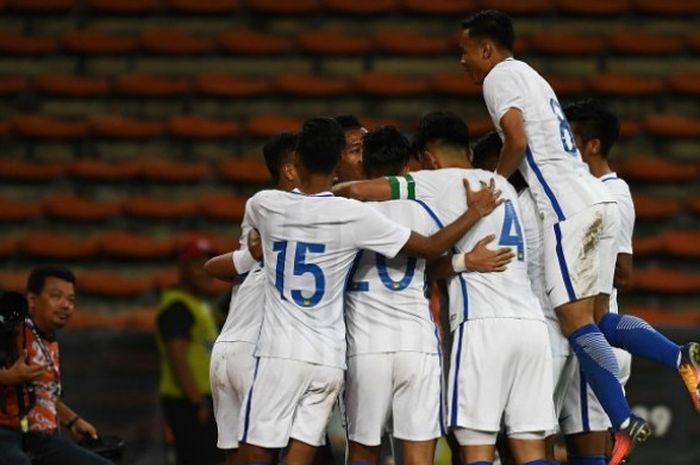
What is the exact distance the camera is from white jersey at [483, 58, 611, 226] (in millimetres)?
6426

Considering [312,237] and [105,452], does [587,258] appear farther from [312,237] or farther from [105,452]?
[105,452]

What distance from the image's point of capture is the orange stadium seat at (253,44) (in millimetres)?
12328

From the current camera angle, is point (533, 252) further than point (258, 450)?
Yes

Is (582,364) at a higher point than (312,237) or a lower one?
lower

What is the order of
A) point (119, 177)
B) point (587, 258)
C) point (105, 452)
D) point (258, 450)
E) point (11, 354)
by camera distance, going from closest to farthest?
1. point (258, 450)
2. point (587, 258)
3. point (11, 354)
4. point (105, 452)
5. point (119, 177)

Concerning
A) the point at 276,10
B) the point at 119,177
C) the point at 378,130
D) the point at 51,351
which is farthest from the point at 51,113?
the point at 378,130

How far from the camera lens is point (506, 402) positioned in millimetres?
6188

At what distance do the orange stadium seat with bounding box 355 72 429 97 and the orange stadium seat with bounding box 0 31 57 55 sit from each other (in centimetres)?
263

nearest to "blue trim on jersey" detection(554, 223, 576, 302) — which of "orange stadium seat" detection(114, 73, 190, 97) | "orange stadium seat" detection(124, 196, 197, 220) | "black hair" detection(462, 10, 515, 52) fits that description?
"black hair" detection(462, 10, 515, 52)

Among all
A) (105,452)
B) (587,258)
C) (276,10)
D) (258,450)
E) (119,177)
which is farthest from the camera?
(276,10)

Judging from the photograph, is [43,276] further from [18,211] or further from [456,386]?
[18,211]

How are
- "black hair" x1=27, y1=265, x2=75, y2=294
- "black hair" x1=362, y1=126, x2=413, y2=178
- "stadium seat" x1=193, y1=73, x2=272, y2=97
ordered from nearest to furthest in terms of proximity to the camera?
"black hair" x1=362, y1=126, x2=413, y2=178
"black hair" x1=27, y1=265, x2=75, y2=294
"stadium seat" x1=193, y1=73, x2=272, y2=97

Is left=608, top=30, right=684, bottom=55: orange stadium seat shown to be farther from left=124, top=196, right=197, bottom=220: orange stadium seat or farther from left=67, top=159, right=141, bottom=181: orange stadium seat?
left=67, top=159, right=141, bottom=181: orange stadium seat

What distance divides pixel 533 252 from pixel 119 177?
18.5 ft
